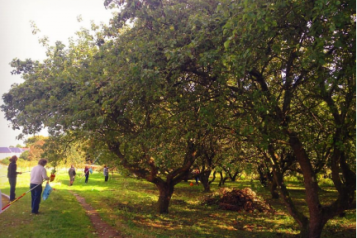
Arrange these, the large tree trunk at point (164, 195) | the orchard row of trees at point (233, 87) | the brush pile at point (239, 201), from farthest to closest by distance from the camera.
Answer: the brush pile at point (239, 201)
the large tree trunk at point (164, 195)
the orchard row of trees at point (233, 87)

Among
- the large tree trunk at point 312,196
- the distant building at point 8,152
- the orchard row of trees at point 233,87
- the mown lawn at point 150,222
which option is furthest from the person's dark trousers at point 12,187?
the large tree trunk at point 312,196

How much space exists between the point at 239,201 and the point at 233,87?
10.1 metres

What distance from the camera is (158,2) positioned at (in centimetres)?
801

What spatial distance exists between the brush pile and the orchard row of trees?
6427 mm

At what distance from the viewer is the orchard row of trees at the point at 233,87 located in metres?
5.58

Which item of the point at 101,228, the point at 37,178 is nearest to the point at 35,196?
the point at 37,178

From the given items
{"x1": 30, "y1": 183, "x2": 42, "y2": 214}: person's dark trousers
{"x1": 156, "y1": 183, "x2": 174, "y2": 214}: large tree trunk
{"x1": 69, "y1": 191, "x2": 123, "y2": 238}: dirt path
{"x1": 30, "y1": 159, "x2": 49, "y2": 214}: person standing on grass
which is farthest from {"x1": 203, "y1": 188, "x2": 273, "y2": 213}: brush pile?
{"x1": 30, "y1": 159, "x2": 49, "y2": 214}: person standing on grass

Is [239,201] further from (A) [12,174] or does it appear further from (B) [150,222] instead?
(A) [12,174]

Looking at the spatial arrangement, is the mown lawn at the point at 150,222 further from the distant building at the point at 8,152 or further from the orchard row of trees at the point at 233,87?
Answer: the orchard row of trees at the point at 233,87

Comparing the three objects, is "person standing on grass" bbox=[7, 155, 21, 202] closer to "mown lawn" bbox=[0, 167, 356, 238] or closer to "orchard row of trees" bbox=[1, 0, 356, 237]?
"mown lawn" bbox=[0, 167, 356, 238]

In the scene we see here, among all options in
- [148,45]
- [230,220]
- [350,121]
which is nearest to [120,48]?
[148,45]

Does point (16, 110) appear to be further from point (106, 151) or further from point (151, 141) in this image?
point (151, 141)

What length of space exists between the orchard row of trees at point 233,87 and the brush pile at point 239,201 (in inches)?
253

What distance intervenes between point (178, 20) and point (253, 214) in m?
10.3
